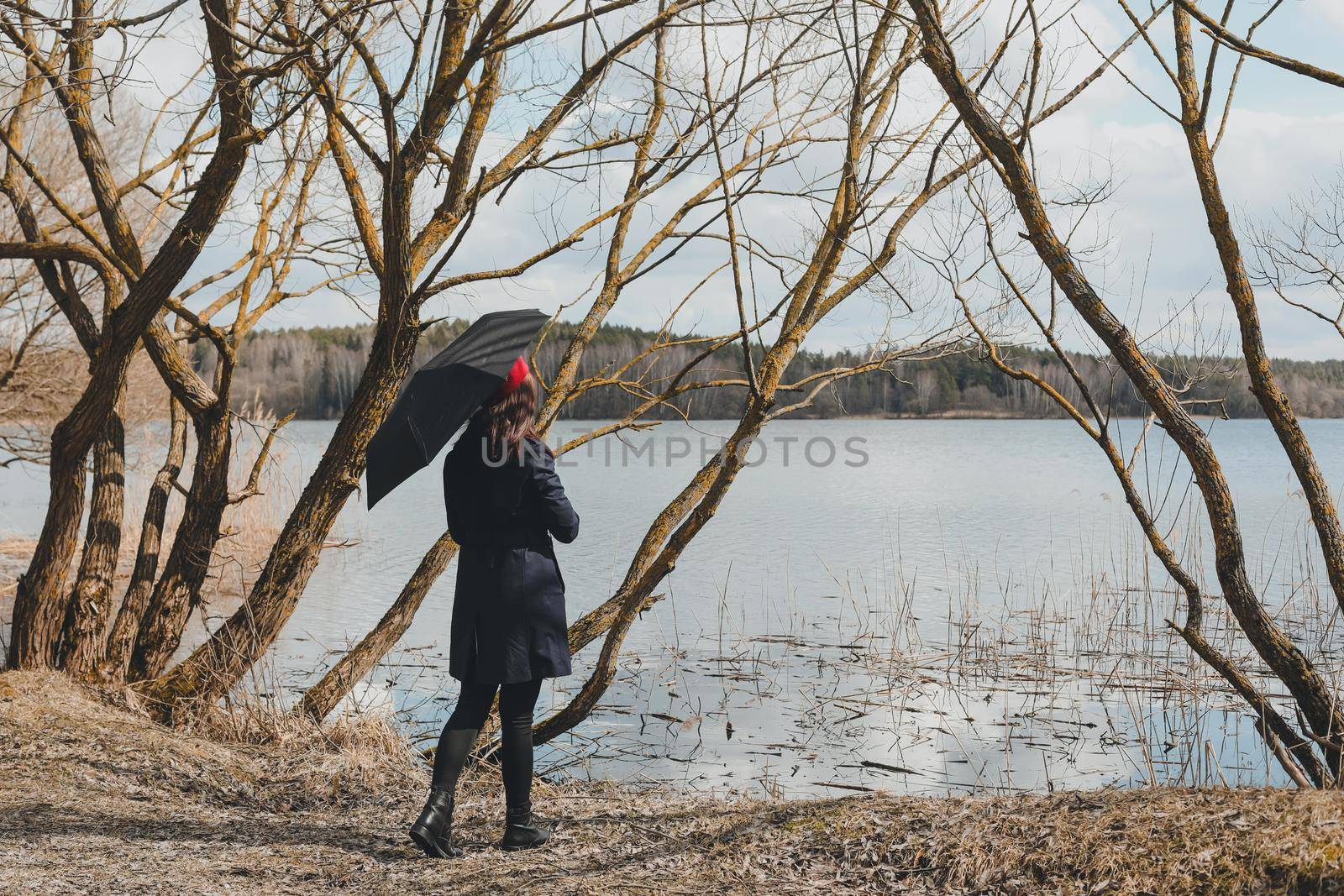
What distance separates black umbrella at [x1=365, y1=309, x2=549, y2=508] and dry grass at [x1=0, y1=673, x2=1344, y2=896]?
4.01 feet

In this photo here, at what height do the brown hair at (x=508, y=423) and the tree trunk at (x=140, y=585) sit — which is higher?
the brown hair at (x=508, y=423)

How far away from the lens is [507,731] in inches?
138

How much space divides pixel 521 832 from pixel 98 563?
362 cm

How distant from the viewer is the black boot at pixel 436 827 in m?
3.32

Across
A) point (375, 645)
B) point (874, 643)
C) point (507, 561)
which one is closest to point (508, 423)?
point (507, 561)

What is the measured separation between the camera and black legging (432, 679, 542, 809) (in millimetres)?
3420

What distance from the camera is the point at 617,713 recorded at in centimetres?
689

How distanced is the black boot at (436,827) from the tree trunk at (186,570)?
2.75 m

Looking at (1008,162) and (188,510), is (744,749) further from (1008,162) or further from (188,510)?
(1008,162)

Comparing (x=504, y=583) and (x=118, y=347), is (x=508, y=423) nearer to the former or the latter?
(x=504, y=583)

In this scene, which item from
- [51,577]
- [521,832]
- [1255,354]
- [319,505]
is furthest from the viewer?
[51,577]

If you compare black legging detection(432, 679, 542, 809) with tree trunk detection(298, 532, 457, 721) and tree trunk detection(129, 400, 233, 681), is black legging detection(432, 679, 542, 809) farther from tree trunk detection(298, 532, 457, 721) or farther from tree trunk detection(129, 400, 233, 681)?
tree trunk detection(129, 400, 233, 681)

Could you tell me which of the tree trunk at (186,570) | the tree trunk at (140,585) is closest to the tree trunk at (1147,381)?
the tree trunk at (186,570)

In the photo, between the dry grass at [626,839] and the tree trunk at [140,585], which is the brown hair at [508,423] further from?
the tree trunk at [140,585]
